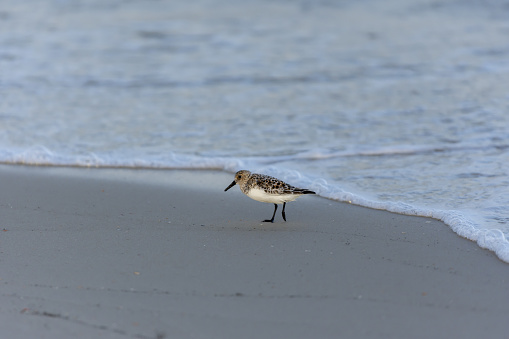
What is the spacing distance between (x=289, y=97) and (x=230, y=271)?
5.98 meters

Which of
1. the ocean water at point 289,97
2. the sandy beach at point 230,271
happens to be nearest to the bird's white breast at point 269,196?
the sandy beach at point 230,271

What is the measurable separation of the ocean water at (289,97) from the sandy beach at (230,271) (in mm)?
592

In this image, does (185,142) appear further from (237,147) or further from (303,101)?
(303,101)

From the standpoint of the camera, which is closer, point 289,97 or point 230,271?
point 230,271

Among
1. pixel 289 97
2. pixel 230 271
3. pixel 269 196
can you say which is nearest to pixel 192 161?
pixel 269 196

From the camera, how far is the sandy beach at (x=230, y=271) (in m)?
3.57

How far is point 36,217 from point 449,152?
14.4 ft

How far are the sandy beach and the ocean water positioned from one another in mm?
592

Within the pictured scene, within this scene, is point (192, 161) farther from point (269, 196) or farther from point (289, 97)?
point (289, 97)

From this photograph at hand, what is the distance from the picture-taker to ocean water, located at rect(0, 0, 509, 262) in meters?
6.71

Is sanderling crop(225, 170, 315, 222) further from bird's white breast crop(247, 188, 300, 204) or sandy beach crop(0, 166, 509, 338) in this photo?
sandy beach crop(0, 166, 509, 338)

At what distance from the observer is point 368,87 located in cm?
1047

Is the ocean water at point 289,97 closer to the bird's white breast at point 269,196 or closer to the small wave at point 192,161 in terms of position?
the small wave at point 192,161

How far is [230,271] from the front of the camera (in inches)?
169
